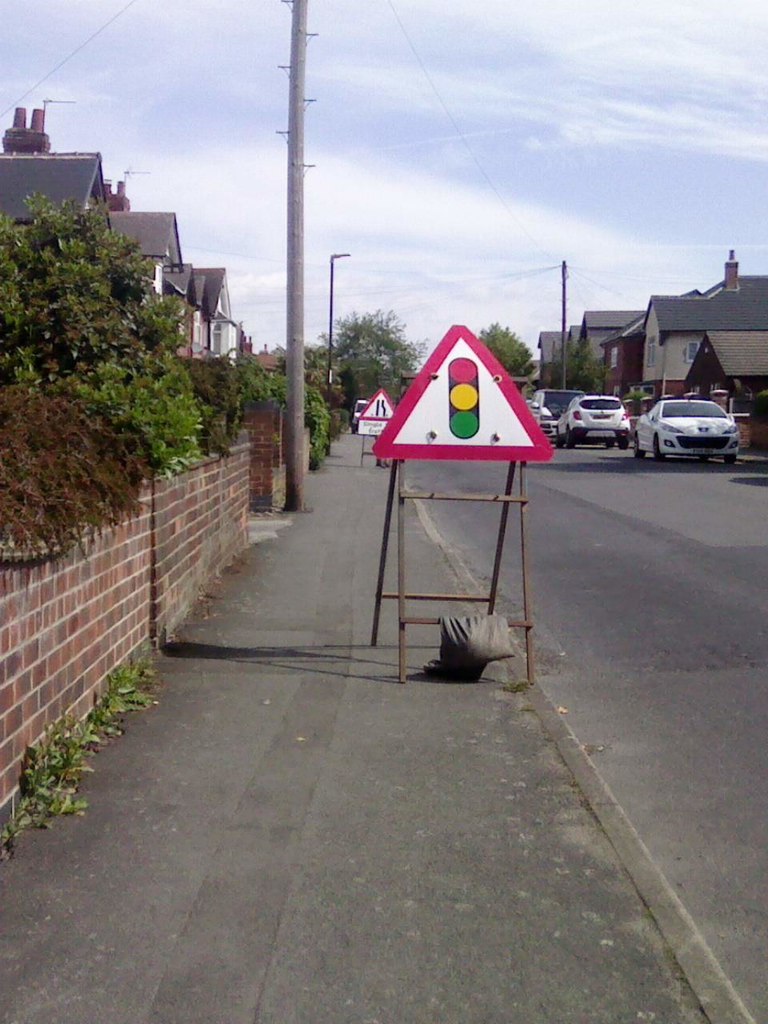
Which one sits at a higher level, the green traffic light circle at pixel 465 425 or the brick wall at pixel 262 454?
the green traffic light circle at pixel 465 425

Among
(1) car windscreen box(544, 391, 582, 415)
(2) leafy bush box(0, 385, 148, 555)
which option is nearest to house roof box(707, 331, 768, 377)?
(1) car windscreen box(544, 391, 582, 415)

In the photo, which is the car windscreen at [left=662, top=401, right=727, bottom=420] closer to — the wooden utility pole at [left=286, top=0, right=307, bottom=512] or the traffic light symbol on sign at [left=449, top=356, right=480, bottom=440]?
the wooden utility pole at [left=286, top=0, right=307, bottom=512]

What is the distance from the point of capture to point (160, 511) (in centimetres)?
796

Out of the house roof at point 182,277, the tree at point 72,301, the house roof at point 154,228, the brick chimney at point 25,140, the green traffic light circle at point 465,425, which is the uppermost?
the brick chimney at point 25,140

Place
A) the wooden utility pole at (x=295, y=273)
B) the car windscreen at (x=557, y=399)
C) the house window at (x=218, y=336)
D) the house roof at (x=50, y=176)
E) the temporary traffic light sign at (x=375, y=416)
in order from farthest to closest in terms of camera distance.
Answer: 1. the house window at (x=218, y=336)
2. the car windscreen at (x=557, y=399)
3. the temporary traffic light sign at (x=375, y=416)
4. the house roof at (x=50, y=176)
5. the wooden utility pole at (x=295, y=273)

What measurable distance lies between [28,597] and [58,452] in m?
1.07

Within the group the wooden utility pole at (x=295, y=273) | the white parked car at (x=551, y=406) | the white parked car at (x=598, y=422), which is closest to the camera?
the wooden utility pole at (x=295, y=273)

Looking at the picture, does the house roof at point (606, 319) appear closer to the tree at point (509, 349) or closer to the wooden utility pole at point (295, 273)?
the tree at point (509, 349)

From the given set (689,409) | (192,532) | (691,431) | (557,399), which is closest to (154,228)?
(557,399)

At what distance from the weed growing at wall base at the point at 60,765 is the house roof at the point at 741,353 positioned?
152ft

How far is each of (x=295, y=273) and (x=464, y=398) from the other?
11774 millimetres

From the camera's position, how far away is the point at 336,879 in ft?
14.6

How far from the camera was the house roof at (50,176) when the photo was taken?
3155cm

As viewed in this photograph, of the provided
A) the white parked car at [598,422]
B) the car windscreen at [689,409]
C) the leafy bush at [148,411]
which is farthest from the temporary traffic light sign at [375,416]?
the leafy bush at [148,411]
